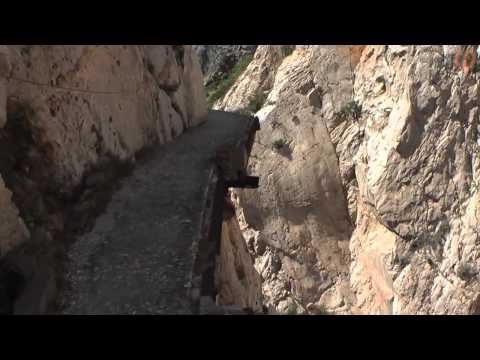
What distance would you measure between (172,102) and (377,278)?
29.6 feet

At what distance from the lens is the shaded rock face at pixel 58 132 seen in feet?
19.2

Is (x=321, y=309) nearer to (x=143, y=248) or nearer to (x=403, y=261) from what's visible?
(x=403, y=261)

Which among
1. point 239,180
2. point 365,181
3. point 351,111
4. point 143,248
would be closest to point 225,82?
point 351,111

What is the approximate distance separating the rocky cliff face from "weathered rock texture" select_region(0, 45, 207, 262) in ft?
27.1

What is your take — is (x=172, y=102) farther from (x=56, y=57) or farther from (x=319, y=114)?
(x=319, y=114)

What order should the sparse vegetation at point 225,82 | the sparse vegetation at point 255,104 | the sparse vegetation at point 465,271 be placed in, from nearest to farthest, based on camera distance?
the sparse vegetation at point 465,271, the sparse vegetation at point 255,104, the sparse vegetation at point 225,82

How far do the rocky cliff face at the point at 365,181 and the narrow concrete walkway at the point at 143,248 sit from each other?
7.74 m

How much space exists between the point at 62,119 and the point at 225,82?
21.7 m

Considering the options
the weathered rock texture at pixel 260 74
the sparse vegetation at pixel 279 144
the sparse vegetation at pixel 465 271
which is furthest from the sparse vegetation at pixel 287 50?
the sparse vegetation at pixel 465 271

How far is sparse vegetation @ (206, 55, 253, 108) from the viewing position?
27.4m

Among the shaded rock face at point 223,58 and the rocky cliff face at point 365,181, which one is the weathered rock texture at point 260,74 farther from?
the shaded rock face at point 223,58

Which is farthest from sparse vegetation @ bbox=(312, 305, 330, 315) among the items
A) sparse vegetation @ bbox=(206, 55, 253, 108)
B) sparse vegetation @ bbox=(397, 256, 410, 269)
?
sparse vegetation @ bbox=(206, 55, 253, 108)

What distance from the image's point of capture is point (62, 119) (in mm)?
7027

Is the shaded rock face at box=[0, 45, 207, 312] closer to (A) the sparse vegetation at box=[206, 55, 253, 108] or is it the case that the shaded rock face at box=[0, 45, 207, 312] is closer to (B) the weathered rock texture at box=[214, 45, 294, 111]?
(B) the weathered rock texture at box=[214, 45, 294, 111]
